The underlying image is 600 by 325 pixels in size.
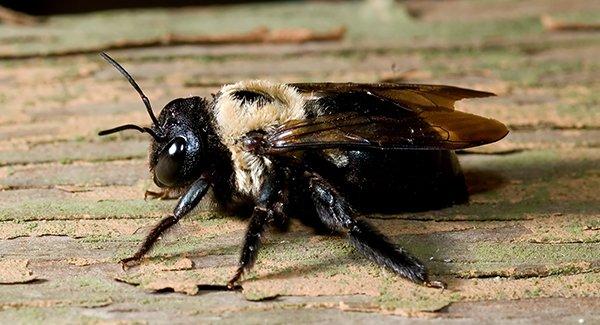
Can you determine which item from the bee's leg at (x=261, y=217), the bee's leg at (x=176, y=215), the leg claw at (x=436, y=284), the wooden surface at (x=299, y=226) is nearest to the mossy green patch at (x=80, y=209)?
the wooden surface at (x=299, y=226)

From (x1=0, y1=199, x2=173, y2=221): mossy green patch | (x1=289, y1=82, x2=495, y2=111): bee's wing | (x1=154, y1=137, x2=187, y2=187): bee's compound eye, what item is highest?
(x1=289, y1=82, x2=495, y2=111): bee's wing

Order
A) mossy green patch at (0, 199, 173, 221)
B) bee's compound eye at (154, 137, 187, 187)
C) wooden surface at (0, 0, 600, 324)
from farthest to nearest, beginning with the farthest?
mossy green patch at (0, 199, 173, 221)
bee's compound eye at (154, 137, 187, 187)
wooden surface at (0, 0, 600, 324)

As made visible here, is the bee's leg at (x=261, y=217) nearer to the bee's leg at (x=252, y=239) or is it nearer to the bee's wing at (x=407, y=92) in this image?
the bee's leg at (x=252, y=239)

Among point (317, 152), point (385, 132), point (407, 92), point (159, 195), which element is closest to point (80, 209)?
point (159, 195)

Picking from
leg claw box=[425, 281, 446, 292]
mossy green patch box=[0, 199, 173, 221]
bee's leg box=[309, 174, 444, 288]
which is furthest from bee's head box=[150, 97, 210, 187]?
leg claw box=[425, 281, 446, 292]

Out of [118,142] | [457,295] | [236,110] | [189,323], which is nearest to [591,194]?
[457,295]

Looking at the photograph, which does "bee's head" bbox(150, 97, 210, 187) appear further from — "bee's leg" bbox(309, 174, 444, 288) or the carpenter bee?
"bee's leg" bbox(309, 174, 444, 288)

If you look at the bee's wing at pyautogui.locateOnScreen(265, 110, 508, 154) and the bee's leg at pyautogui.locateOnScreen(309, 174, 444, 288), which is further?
the bee's wing at pyautogui.locateOnScreen(265, 110, 508, 154)
